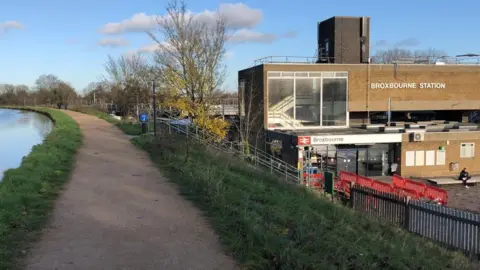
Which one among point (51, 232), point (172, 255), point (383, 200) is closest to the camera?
point (172, 255)

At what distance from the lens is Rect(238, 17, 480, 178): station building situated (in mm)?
32812

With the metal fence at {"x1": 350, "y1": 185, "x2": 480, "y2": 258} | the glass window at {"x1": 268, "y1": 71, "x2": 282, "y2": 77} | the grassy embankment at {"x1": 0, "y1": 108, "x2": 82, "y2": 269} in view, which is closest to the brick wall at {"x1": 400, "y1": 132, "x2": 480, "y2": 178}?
the glass window at {"x1": 268, "y1": 71, "x2": 282, "y2": 77}

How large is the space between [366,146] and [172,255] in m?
29.2

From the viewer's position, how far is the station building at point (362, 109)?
32812 mm

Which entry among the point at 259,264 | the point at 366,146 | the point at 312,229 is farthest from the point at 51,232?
the point at 366,146

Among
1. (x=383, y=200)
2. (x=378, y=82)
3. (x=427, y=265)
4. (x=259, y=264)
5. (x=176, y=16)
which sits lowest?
(x=383, y=200)

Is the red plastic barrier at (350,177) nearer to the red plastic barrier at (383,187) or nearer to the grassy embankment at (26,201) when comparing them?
the red plastic barrier at (383,187)

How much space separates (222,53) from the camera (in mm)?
23453

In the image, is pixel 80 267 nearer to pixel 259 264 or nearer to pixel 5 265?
pixel 5 265

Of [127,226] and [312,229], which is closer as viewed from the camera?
[312,229]

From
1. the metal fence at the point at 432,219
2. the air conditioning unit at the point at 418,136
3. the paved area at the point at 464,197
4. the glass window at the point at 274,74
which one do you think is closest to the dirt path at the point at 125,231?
the metal fence at the point at 432,219

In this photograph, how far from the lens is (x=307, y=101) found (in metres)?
36.9

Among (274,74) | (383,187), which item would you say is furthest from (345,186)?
Answer: (274,74)

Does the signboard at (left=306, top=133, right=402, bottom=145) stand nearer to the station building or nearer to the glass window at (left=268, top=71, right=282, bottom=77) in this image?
the station building
